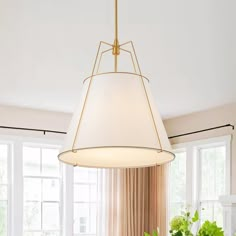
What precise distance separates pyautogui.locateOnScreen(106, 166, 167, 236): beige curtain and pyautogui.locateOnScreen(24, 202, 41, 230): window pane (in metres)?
1.04

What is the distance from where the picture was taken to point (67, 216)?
708 cm

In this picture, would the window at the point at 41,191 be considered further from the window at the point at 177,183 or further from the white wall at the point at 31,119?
the window at the point at 177,183

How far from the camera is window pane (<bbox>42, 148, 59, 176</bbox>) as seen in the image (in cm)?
711

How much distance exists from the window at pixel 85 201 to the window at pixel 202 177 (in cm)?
114

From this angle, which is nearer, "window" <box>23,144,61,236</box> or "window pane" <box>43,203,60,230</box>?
"window" <box>23,144,61,236</box>

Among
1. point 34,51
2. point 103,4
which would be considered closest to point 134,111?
point 103,4

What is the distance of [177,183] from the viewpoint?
736 cm

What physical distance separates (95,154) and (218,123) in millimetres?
4441

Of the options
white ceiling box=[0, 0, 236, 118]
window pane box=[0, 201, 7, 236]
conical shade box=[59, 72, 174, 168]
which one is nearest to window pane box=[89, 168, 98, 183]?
window pane box=[0, 201, 7, 236]

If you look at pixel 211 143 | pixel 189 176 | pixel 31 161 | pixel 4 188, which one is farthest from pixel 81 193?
pixel 211 143

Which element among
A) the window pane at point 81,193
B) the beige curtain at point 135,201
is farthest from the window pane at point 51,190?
the beige curtain at point 135,201

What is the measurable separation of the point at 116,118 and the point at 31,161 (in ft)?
17.0

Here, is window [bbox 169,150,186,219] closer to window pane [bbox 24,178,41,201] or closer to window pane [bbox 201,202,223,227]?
window pane [bbox 201,202,223,227]

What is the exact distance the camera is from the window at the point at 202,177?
6602mm
